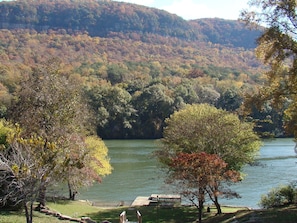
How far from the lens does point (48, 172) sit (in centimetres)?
1393

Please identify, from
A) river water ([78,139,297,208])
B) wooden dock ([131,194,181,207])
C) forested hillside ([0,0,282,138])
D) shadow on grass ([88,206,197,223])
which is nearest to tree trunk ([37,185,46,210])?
shadow on grass ([88,206,197,223])

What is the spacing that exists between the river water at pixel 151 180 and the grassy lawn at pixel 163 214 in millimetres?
1772

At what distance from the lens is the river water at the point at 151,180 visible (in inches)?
1332

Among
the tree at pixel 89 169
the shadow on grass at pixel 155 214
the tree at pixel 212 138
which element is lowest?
the shadow on grass at pixel 155 214

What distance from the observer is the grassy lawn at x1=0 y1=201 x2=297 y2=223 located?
1823 cm

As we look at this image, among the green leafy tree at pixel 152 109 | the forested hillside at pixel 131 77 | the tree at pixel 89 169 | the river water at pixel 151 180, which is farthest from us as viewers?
the green leafy tree at pixel 152 109

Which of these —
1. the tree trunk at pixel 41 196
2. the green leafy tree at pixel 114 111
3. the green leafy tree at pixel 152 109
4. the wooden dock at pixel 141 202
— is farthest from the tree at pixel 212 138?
the green leafy tree at pixel 114 111

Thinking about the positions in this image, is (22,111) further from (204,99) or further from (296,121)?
(204,99)

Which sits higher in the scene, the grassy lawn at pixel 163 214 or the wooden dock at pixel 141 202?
the grassy lawn at pixel 163 214

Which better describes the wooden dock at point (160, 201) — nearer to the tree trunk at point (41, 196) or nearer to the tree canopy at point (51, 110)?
the tree canopy at point (51, 110)

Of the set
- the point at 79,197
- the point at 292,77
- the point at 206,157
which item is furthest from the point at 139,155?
the point at 292,77

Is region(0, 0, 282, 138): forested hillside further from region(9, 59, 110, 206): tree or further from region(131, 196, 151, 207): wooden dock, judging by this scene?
region(9, 59, 110, 206): tree

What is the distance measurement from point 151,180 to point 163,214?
15.4 meters

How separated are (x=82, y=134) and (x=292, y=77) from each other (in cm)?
1326
